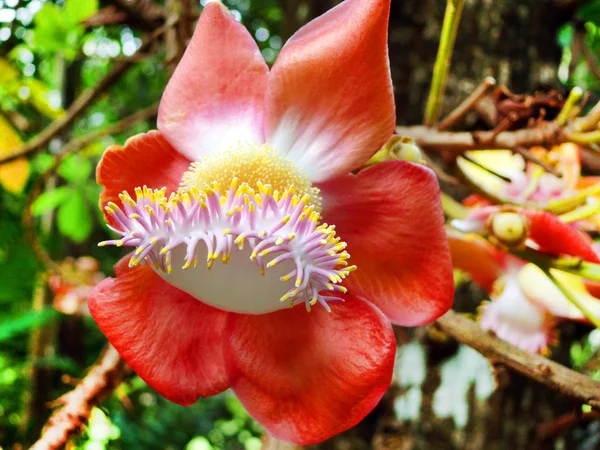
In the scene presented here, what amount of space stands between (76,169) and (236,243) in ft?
3.75

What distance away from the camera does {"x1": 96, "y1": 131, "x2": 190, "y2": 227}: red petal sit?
284 mm

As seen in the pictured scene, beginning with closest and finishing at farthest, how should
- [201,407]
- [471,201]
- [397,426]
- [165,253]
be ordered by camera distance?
[165,253] < [471,201] < [397,426] < [201,407]

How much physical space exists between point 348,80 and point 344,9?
0.04 m

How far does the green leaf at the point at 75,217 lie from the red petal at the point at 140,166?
942 millimetres

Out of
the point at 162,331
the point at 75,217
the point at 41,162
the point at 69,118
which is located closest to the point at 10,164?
the point at 69,118

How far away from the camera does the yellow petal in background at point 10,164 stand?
0.73 m

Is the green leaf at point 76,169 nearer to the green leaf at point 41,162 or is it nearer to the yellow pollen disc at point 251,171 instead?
the green leaf at point 41,162

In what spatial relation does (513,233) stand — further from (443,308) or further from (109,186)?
(109,186)

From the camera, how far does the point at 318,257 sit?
0.80ft

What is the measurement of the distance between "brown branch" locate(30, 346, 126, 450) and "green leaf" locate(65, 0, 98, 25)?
0.54m

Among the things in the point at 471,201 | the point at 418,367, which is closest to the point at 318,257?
the point at 471,201

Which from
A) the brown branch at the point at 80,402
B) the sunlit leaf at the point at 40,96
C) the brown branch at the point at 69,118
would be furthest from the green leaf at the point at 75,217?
the brown branch at the point at 80,402

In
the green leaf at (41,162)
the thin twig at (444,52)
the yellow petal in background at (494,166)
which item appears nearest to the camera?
the thin twig at (444,52)

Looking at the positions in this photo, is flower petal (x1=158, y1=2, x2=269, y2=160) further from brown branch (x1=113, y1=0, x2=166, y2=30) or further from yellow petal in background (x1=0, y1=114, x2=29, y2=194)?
yellow petal in background (x1=0, y1=114, x2=29, y2=194)
